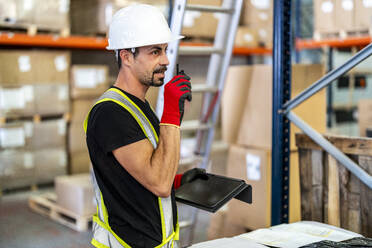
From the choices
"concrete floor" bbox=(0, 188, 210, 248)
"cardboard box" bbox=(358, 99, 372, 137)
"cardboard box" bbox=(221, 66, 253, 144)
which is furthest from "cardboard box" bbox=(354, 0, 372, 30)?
"concrete floor" bbox=(0, 188, 210, 248)

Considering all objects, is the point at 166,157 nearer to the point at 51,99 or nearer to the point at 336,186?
the point at 336,186

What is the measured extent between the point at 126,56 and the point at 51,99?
5372 mm

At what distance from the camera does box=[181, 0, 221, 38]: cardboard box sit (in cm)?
787

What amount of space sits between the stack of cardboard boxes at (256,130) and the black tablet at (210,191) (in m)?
2.25

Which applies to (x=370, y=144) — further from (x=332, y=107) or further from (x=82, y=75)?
(x=332, y=107)

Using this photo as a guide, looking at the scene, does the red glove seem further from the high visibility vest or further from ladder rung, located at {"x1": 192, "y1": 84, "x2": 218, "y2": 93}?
ladder rung, located at {"x1": 192, "y1": 84, "x2": 218, "y2": 93}

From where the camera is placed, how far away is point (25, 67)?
6.82 m

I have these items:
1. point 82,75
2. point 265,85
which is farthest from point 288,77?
point 82,75

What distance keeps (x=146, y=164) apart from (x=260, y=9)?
785cm

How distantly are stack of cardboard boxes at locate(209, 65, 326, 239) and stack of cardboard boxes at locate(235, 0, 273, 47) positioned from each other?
4.23 metres

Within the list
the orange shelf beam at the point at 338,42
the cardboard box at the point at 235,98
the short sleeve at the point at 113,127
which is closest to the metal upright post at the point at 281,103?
the cardboard box at the point at 235,98

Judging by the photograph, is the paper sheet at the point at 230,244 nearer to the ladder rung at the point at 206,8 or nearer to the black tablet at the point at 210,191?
the black tablet at the point at 210,191

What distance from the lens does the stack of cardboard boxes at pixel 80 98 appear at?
23.5 feet

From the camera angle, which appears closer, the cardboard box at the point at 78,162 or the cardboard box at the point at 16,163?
the cardboard box at the point at 16,163
